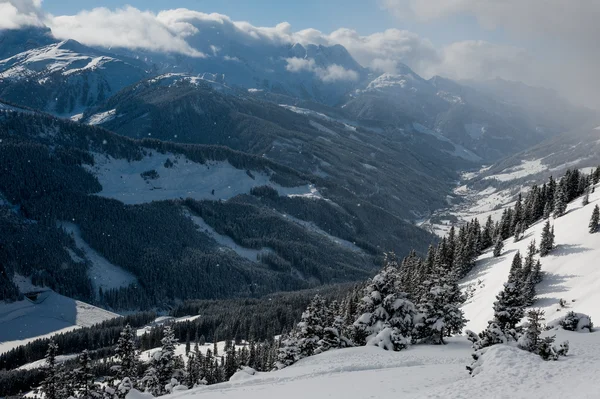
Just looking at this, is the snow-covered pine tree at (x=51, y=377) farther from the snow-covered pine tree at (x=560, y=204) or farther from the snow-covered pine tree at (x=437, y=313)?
the snow-covered pine tree at (x=560, y=204)

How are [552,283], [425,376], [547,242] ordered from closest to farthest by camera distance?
[425,376], [552,283], [547,242]

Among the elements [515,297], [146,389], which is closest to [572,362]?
[515,297]

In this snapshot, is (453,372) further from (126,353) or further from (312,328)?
(126,353)

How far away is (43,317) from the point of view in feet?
566

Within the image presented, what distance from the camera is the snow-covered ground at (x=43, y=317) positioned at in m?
160

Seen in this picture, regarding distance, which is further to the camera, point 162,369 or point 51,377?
point 51,377

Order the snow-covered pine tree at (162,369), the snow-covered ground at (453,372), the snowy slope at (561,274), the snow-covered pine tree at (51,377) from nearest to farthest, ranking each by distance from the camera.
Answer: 1. the snow-covered ground at (453,372)
2. the snow-covered pine tree at (162,369)
3. the snow-covered pine tree at (51,377)
4. the snowy slope at (561,274)

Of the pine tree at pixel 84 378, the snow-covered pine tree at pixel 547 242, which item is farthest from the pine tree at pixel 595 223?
the pine tree at pixel 84 378

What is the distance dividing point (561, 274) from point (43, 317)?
177478mm

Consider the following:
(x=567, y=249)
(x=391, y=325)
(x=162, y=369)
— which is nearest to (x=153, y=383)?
(x=162, y=369)

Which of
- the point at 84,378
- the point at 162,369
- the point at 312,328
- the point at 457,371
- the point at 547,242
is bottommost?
the point at 84,378

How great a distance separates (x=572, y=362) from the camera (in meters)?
30.3

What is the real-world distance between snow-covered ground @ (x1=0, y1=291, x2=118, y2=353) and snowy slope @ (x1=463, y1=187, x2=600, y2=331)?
489 ft

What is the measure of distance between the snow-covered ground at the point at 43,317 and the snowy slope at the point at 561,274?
489ft
